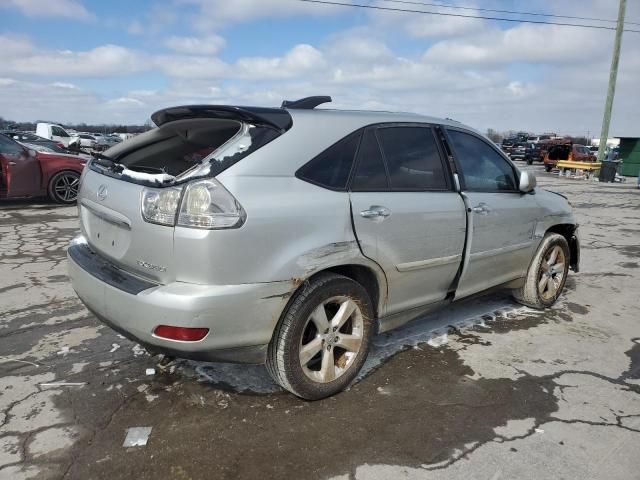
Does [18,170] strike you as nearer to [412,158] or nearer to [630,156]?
[412,158]

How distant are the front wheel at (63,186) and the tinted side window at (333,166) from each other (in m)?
8.59

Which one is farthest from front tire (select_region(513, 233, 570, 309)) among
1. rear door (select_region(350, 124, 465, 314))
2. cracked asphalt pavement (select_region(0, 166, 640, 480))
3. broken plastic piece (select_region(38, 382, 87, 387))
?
broken plastic piece (select_region(38, 382, 87, 387))

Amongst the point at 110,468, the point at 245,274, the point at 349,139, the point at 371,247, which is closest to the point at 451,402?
the point at 371,247

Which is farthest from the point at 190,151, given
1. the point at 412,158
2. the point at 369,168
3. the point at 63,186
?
the point at 63,186

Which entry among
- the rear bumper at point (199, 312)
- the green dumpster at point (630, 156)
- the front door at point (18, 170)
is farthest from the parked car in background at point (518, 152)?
the rear bumper at point (199, 312)

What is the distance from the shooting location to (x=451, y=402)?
292 centimetres

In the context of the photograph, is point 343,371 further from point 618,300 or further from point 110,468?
point 618,300

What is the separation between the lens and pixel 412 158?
325cm

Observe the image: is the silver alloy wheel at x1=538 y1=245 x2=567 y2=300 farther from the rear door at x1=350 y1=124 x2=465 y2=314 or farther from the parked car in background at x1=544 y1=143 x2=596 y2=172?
the parked car in background at x1=544 y1=143 x2=596 y2=172

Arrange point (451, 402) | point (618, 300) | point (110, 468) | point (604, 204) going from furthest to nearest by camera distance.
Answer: point (604, 204) < point (618, 300) < point (451, 402) < point (110, 468)

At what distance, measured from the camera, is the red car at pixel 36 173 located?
913 cm

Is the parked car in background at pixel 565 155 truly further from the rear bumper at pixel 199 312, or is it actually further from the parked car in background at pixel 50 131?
the parked car in background at pixel 50 131

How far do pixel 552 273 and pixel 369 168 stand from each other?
261cm

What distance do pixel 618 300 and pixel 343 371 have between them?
3508 millimetres
